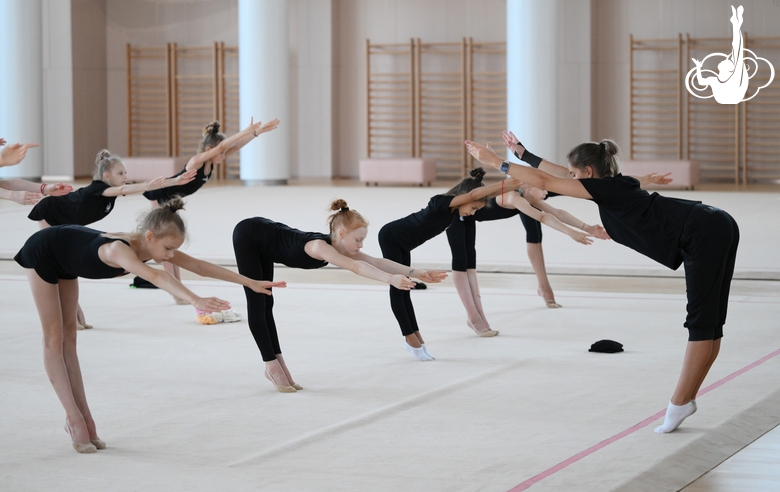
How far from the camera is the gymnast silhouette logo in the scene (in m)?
16.6

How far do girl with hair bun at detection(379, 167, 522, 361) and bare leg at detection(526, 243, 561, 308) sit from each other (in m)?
1.59

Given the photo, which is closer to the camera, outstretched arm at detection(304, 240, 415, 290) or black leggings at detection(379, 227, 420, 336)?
outstretched arm at detection(304, 240, 415, 290)

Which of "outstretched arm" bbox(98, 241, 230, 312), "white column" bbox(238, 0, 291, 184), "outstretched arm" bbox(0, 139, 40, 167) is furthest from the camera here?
"white column" bbox(238, 0, 291, 184)

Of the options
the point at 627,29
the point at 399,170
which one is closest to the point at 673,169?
the point at 627,29

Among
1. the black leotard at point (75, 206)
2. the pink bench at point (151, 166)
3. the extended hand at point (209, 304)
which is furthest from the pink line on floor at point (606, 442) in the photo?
the pink bench at point (151, 166)

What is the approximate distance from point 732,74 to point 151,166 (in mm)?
11063

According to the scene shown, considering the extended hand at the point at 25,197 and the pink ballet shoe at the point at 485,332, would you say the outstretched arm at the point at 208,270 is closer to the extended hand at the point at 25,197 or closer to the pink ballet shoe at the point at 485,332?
the extended hand at the point at 25,197

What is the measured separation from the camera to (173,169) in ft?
58.3

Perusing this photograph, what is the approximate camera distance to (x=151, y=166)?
17781 millimetres

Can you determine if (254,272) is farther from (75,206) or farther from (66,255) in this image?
(75,206)

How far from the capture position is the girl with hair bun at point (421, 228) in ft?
16.3

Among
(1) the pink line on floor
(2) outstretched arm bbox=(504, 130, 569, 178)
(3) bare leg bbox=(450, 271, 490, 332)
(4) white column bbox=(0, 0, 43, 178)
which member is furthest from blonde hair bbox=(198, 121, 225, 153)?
(4) white column bbox=(0, 0, 43, 178)

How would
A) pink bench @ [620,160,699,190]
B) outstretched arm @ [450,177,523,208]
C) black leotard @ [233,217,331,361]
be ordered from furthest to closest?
pink bench @ [620,160,699,190] < outstretched arm @ [450,177,523,208] < black leotard @ [233,217,331,361]

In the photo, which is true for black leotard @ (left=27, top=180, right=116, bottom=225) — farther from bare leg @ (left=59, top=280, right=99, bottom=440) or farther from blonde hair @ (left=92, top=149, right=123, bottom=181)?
bare leg @ (left=59, top=280, right=99, bottom=440)
